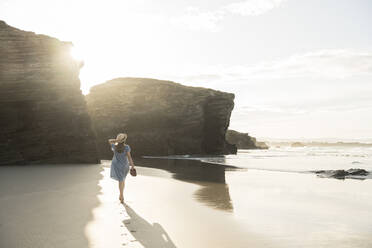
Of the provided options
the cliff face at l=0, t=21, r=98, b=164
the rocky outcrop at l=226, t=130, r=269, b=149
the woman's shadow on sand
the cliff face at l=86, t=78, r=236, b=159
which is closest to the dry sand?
the woman's shadow on sand

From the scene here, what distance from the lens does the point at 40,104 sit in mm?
22484

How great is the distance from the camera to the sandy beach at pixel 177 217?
5512 mm

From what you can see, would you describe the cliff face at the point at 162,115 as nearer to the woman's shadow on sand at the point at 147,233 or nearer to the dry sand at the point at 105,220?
the dry sand at the point at 105,220

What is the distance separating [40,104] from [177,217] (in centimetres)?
1817

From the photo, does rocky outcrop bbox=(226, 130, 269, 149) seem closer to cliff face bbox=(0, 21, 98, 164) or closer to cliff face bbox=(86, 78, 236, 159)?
cliff face bbox=(86, 78, 236, 159)

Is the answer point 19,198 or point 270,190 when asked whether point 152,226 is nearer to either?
point 19,198

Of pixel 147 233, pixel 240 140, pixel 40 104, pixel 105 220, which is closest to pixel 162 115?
pixel 40 104

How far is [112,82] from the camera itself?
56344mm

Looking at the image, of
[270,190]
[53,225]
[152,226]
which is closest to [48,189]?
[53,225]

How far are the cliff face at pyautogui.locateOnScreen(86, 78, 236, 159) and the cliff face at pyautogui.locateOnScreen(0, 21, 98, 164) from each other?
2832 cm

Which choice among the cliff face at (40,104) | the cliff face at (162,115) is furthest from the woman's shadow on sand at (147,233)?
the cliff face at (162,115)

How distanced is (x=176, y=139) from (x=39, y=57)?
110ft

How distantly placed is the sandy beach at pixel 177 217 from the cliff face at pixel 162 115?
Answer: 41533 millimetres

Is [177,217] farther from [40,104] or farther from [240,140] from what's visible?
[240,140]
